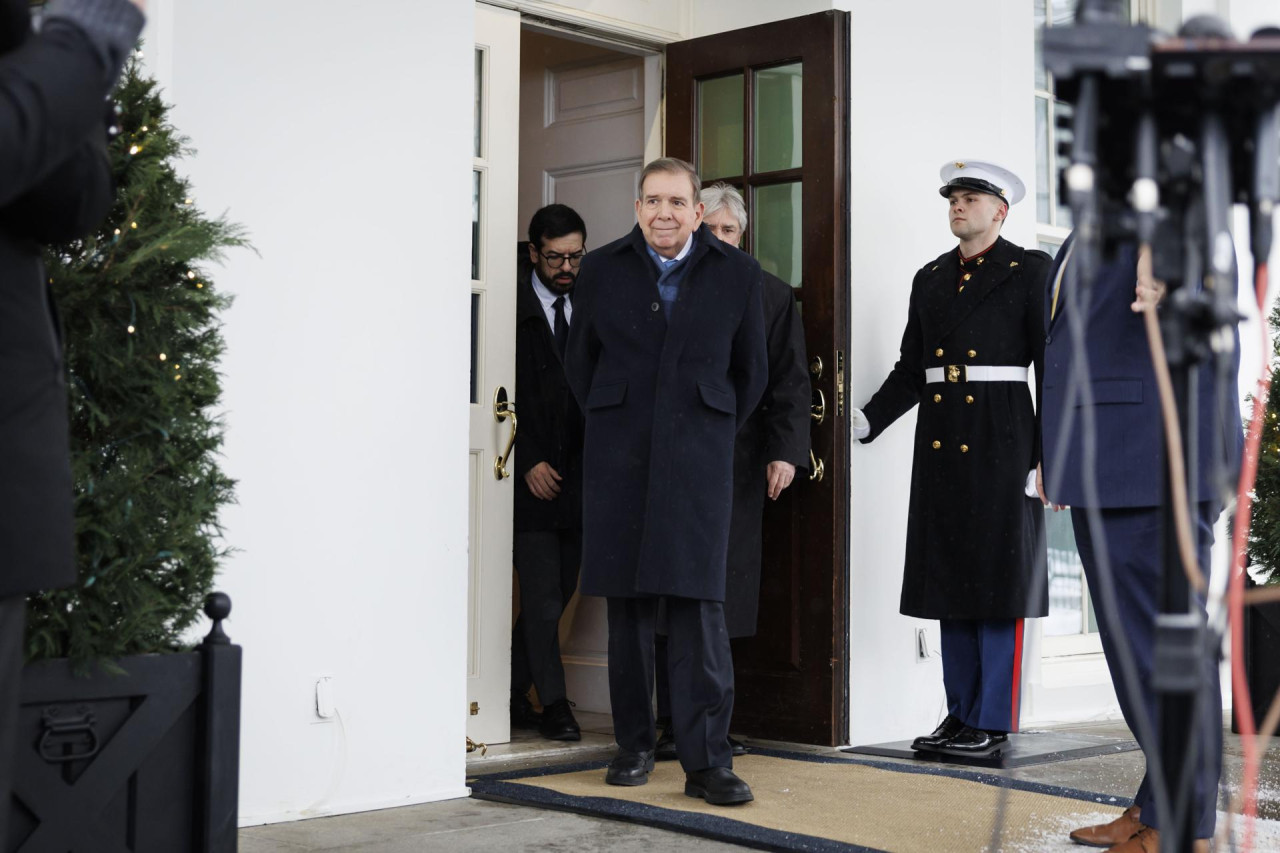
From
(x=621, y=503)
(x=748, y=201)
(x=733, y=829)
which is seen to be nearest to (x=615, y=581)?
(x=621, y=503)

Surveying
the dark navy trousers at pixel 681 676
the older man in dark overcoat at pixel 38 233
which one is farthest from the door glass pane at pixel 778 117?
the older man in dark overcoat at pixel 38 233

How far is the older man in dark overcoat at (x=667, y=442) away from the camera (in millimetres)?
3365

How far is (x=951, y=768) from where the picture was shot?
152 inches

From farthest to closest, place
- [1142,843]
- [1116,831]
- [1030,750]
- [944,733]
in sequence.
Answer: [1030,750], [944,733], [1116,831], [1142,843]

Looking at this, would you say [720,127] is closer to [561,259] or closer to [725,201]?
[725,201]

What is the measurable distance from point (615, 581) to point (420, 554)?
1.48ft

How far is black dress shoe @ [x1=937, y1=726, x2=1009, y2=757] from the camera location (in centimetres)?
399

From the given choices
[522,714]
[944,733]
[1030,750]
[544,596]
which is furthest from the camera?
[522,714]

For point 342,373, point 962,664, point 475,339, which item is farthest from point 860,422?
point 342,373

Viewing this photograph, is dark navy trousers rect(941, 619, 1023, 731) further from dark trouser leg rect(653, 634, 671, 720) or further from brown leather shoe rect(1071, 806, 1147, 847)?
brown leather shoe rect(1071, 806, 1147, 847)

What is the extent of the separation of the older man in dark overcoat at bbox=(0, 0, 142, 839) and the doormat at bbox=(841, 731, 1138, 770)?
288cm

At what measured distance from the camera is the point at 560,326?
4332 mm

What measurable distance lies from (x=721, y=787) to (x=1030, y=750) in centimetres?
131

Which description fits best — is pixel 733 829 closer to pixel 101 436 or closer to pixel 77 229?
pixel 101 436
